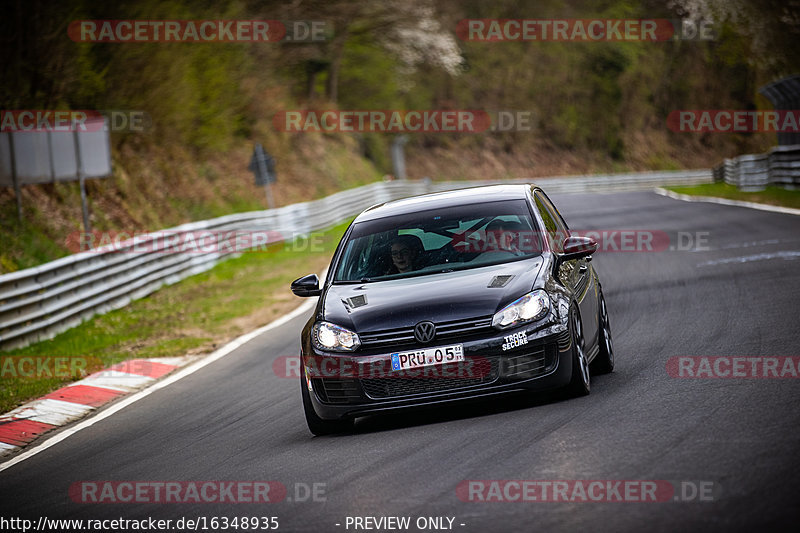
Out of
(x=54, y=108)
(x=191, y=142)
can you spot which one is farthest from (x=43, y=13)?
(x=191, y=142)

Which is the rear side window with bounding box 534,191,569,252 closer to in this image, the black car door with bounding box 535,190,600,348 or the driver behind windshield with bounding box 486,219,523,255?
the black car door with bounding box 535,190,600,348

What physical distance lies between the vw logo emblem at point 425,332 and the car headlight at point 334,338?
1.38 ft

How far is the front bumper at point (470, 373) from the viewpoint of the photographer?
267 inches

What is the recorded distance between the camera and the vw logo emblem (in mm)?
6777

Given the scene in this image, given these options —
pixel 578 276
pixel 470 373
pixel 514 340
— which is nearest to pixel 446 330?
pixel 470 373

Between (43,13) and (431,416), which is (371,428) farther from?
(43,13)

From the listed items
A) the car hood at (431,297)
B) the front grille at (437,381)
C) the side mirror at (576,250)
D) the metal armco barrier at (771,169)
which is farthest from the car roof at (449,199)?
the metal armco barrier at (771,169)

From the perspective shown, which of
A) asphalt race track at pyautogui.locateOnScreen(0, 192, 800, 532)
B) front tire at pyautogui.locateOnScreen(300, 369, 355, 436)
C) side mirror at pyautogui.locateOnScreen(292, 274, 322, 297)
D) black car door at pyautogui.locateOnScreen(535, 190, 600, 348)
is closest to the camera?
asphalt race track at pyautogui.locateOnScreen(0, 192, 800, 532)

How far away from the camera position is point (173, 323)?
1591cm

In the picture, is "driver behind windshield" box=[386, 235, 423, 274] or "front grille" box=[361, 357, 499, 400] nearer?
"front grille" box=[361, 357, 499, 400]

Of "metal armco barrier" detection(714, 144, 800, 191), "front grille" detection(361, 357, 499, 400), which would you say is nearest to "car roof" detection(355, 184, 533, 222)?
"front grille" detection(361, 357, 499, 400)

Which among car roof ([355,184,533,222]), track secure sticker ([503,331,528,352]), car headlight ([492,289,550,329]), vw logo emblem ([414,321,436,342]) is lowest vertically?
track secure sticker ([503,331,528,352])

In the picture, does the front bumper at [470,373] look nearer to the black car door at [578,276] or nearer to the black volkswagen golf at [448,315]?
the black volkswagen golf at [448,315]

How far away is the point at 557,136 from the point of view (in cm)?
7431
